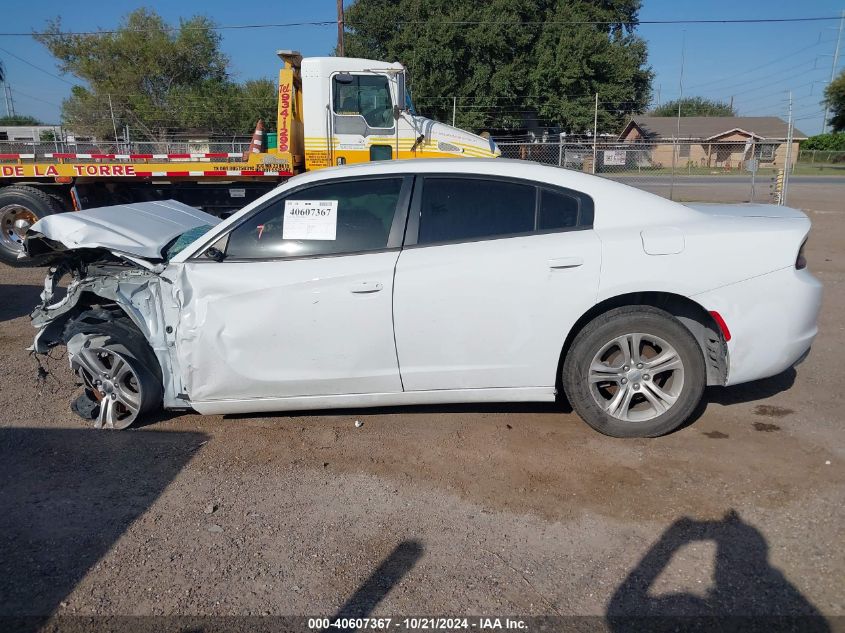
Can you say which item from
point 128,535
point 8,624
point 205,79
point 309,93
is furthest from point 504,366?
point 205,79

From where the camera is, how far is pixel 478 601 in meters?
2.68

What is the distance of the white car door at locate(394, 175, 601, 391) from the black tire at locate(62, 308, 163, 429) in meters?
1.69

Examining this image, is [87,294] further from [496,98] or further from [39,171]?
[496,98]

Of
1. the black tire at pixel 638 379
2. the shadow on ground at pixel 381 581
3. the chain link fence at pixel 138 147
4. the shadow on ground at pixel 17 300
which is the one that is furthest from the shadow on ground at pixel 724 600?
the chain link fence at pixel 138 147

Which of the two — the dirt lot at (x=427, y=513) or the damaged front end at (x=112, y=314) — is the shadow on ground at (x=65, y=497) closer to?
the dirt lot at (x=427, y=513)

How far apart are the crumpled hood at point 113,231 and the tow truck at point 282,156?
5.13 meters

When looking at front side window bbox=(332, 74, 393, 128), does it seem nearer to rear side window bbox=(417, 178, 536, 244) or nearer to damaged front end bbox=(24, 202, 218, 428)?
damaged front end bbox=(24, 202, 218, 428)

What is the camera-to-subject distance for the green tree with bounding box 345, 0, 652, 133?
127 feet

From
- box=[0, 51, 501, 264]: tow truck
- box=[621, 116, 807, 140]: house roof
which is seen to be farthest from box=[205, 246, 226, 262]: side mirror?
box=[621, 116, 807, 140]: house roof

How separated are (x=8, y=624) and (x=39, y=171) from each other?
9.29 m

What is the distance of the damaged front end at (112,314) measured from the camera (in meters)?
4.21

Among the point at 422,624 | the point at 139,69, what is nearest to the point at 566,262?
the point at 422,624

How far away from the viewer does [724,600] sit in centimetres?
265

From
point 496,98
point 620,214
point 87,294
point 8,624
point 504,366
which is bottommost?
point 8,624
